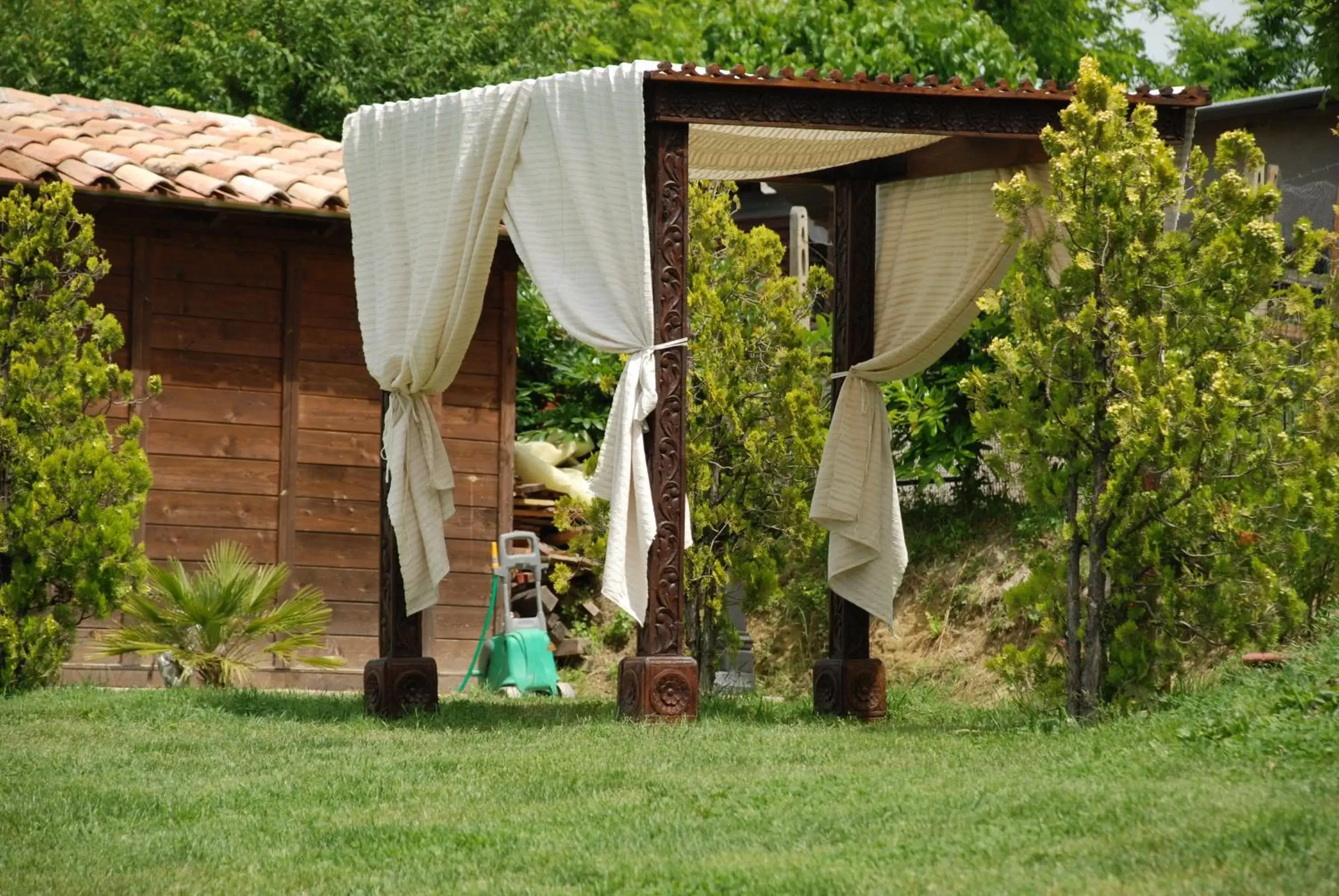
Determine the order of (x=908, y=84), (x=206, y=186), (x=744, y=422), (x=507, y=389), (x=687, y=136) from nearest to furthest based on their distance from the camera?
(x=687, y=136)
(x=908, y=84)
(x=744, y=422)
(x=206, y=186)
(x=507, y=389)

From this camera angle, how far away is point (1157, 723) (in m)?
7.27

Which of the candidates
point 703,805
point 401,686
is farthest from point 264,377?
point 703,805

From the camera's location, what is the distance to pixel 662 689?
27.9 feet

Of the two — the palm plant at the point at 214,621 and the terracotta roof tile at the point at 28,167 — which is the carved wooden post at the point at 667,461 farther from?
the terracotta roof tile at the point at 28,167

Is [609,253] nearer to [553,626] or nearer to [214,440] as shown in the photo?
[214,440]

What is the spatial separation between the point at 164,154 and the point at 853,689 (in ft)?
22.1

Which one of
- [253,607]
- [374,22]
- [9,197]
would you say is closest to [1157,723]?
[253,607]

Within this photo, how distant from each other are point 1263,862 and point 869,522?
527cm

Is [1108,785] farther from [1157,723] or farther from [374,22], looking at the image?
[374,22]

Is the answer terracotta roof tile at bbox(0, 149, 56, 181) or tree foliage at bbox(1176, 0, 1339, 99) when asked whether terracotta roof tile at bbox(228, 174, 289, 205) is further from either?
tree foliage at bbox(1176, 0, 1339, 99)

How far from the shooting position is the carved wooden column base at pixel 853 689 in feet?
32.1

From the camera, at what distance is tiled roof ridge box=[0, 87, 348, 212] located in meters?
12.4

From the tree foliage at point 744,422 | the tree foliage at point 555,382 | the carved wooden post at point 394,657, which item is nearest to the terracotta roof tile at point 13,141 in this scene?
the carved wooden post at point 394,657

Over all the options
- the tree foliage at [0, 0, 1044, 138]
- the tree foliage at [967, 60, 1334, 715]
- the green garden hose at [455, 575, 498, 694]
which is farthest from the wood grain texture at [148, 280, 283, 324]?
the tree foliage at [0, 0, 1044, 138]
